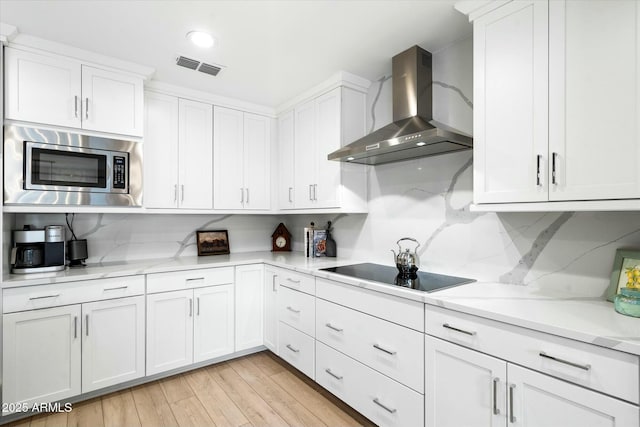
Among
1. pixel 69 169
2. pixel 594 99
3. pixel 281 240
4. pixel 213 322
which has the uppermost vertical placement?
pixel 594 99

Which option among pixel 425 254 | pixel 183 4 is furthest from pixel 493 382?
pixel 183 4

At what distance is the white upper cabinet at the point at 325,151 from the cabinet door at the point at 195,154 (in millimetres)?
790

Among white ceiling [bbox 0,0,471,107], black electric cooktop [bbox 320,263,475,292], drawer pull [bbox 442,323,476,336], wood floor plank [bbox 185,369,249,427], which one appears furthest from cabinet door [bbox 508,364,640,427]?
white ceiling [bbox 0,0,471,107]

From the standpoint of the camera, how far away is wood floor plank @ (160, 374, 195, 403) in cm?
230

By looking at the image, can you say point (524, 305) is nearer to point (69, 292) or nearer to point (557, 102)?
point (557, 102)

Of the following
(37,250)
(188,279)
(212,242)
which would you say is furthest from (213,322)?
(37,250)


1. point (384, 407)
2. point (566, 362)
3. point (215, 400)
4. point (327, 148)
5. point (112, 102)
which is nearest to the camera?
point (566, 362)

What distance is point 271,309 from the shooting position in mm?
2883

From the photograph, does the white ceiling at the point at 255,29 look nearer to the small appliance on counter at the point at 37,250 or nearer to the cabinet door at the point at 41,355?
the small appliance on counter at the point at 37,250

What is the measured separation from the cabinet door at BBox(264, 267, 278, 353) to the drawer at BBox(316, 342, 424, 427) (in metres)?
0.64

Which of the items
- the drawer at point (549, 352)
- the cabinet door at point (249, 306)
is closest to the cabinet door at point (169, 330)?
the cabinet door at point (249, 306)

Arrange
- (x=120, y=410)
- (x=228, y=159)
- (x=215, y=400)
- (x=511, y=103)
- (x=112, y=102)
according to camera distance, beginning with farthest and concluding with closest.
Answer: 1. (x=228, y=159)
2. (x=112, y=102)
3. (x=215, y=400)
4. (x=120, y=410)
5. (x=511, y=103)

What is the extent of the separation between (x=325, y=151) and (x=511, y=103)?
59.0 inches

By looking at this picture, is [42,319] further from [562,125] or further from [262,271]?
[562,125]
